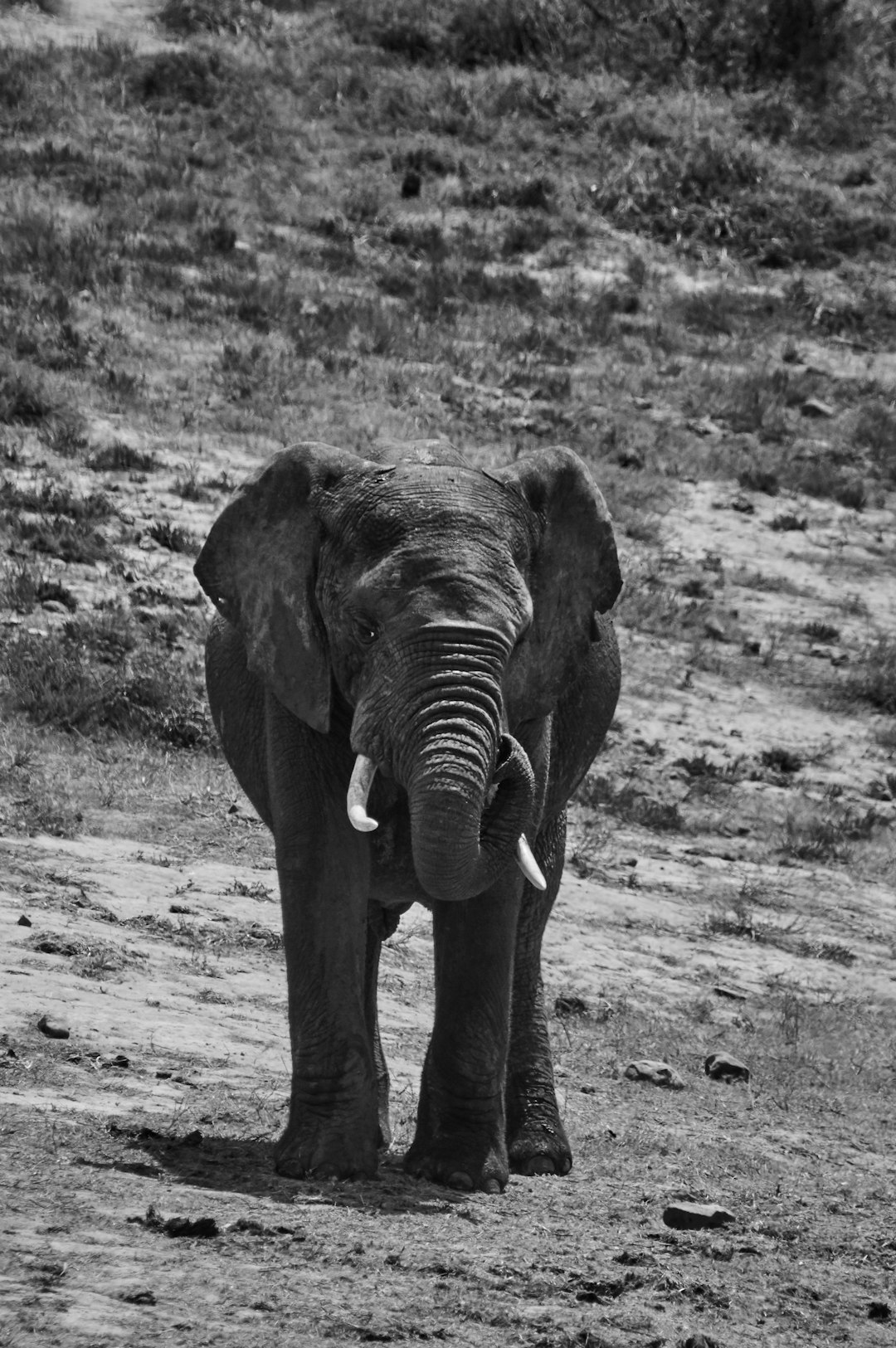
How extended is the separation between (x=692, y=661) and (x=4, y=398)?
18.9ft

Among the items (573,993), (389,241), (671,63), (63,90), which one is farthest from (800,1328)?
(671,63)

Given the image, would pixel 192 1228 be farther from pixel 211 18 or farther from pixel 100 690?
pixel 211 18

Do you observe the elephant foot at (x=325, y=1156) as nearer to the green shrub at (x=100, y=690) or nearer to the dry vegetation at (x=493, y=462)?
the dry vegetation at (x=493, y=462)

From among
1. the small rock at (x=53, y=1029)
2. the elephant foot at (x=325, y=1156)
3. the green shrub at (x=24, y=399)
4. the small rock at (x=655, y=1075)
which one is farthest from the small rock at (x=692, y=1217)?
the green shrub at (x=24, y=399)

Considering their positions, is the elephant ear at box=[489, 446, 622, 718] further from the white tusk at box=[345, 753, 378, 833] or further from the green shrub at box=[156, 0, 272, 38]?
the green shrub at box=[156, 0, 272, 38]

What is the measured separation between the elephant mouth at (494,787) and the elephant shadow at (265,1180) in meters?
1.02

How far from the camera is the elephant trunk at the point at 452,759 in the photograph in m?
6.30

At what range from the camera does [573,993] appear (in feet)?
36.7

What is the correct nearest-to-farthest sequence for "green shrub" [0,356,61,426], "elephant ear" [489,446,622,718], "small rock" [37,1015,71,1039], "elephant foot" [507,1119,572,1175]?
"elephant ear" [489,446,622,718]
"elephant foot" [507,1119,572,1175]
"small rock" [37,1015,71,1039]
"green shrub" [0,356,61,426]

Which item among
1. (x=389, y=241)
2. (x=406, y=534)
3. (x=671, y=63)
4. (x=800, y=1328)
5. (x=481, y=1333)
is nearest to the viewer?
(x=481, y=1333)

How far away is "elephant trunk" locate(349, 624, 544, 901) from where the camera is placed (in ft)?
20.7

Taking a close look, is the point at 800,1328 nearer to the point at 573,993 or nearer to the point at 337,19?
the point at 573,993

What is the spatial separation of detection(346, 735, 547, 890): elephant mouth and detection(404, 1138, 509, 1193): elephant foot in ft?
3.17

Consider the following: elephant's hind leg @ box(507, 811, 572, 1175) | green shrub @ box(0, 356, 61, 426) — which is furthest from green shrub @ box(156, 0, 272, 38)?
elephant's hind leg @ box(507, 811, 572, 1175)
